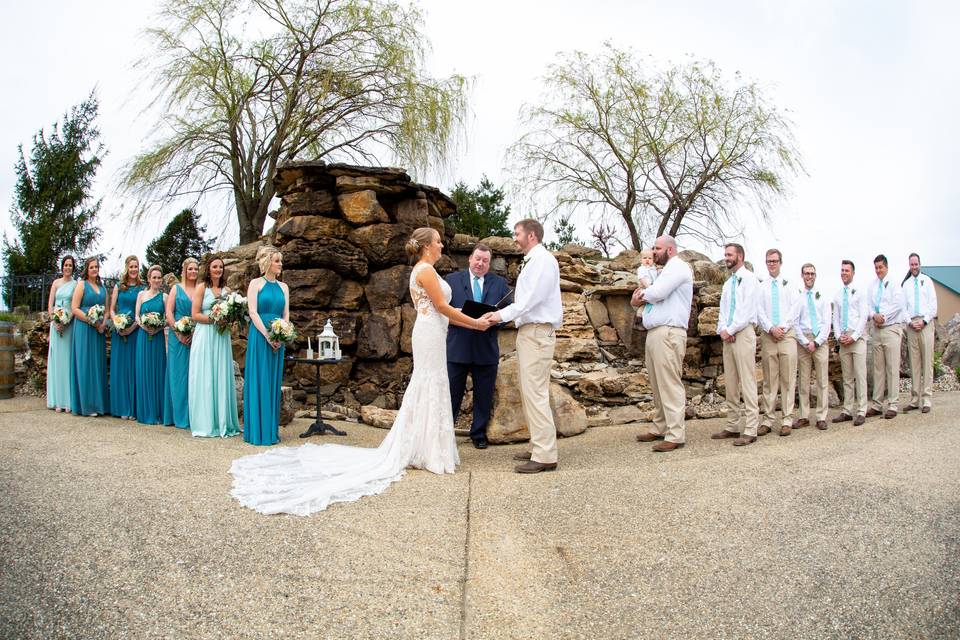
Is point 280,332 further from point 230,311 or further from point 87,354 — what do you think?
point 87,354

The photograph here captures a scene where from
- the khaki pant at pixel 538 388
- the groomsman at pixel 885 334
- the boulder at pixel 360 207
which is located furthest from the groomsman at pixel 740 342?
the boulder at pixel 360 207

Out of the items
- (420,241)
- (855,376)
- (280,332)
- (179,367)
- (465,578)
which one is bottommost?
(465,578)

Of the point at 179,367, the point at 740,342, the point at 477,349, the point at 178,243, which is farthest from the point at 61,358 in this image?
the point at 178,243

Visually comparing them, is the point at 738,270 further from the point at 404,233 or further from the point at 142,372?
the point at 142,372

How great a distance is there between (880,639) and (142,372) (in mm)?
8302

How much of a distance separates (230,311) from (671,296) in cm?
495

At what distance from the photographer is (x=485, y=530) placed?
14.5 feet

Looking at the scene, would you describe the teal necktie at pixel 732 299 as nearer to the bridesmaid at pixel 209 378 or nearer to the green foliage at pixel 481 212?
the bridesmaid at pixel 209 378

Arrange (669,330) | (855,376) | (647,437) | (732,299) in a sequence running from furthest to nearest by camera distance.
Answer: (855,376)
(647,437)
(732,299)
(669,330)

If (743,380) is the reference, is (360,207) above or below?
→ above

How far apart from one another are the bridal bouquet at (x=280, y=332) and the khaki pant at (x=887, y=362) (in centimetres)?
735

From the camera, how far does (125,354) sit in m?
8.73

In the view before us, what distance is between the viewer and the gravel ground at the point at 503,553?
3242mm

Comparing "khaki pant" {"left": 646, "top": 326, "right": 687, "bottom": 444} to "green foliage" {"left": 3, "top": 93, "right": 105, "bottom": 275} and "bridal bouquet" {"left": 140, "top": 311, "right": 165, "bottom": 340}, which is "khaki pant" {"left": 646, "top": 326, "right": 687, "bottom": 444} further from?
"green foliage" {"left": 3, "top": 93, "right": 105, "bottom": 275}
